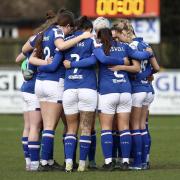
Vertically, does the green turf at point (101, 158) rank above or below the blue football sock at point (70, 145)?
below

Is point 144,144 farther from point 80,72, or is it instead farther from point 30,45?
point 30,45

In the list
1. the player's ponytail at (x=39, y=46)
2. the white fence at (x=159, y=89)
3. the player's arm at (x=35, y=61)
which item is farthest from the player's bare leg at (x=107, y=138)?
the white fence at (x=159, y=89)

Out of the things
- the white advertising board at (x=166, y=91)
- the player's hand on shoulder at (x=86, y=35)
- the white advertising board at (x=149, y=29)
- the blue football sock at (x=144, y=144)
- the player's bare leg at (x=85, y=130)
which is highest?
the player's hand on shoulder at (x=86, y=35)

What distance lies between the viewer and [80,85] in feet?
44.2

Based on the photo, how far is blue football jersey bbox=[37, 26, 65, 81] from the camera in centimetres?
1355

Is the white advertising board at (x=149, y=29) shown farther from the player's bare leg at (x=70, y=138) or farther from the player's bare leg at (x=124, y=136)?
the player's bare leg at (x=70, y=138)

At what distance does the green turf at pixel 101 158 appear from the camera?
42.6ft

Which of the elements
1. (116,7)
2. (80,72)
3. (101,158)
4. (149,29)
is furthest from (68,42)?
(149,29)

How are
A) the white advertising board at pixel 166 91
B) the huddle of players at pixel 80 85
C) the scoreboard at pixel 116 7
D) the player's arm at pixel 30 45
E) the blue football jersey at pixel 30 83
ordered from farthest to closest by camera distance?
the white advertising board at pixel 166 91, the scoreboard at pixel 116 7, the blue football jersey at pixel 30 83, the player's arm at pixel 30 45, the huddle of players at pixel 80 85

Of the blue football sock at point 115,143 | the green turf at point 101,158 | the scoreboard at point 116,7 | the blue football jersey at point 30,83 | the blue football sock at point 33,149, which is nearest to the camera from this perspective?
the green turf at point 101,158

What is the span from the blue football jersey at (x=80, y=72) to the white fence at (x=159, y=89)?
13752 mm

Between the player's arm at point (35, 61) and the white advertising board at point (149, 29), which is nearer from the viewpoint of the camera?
the player's arm at point (35, 61)

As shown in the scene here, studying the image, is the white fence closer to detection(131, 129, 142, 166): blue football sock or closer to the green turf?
the green turf

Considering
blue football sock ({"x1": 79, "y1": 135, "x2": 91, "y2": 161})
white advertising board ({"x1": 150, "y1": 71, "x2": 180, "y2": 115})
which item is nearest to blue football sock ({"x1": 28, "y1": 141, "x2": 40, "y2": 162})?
blue football sock ({"x1": 79, "y1": 135, "x2": 91, "y2": 161})
